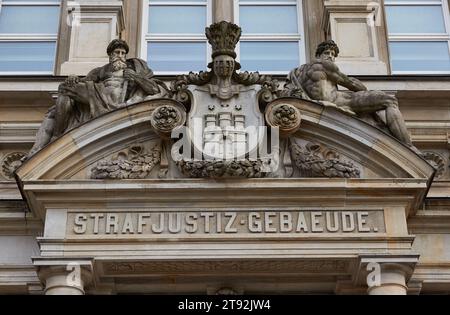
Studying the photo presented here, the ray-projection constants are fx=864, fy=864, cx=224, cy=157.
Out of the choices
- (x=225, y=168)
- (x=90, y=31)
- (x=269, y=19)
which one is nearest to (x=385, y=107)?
(x=225, y=168)

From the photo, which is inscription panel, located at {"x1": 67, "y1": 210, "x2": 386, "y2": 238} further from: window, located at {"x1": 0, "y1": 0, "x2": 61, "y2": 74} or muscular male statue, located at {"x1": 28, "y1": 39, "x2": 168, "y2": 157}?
window, located at {"x1": 0, "y1": 0, "x2": 61, "y2": 74}

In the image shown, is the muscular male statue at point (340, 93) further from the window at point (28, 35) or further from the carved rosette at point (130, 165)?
the window at point (28, 35)

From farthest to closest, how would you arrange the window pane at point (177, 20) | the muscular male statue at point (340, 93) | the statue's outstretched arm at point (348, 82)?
the window pane at point (177, 20)
the statue's outstretched arm at point (348, 82)
the muscular male statue at point (340, 93)

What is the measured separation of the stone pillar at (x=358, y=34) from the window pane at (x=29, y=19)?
4095 mm

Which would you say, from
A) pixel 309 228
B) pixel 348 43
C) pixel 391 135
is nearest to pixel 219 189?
pixel 309 228

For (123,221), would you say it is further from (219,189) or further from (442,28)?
(442,28)

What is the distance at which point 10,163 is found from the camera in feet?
36.3

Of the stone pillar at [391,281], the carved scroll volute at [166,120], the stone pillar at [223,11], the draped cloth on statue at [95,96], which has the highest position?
the stone pillar at [223,11]

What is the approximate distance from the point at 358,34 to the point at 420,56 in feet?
3.79

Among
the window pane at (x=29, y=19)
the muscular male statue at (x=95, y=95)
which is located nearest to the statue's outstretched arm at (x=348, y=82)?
the muscular male statue at (x=95, y=95)

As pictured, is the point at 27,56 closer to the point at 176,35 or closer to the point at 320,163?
the point at 176,35

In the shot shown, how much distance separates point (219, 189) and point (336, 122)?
159cm

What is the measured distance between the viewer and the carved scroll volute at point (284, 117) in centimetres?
997

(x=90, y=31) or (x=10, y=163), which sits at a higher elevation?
(x=90, y=31)
